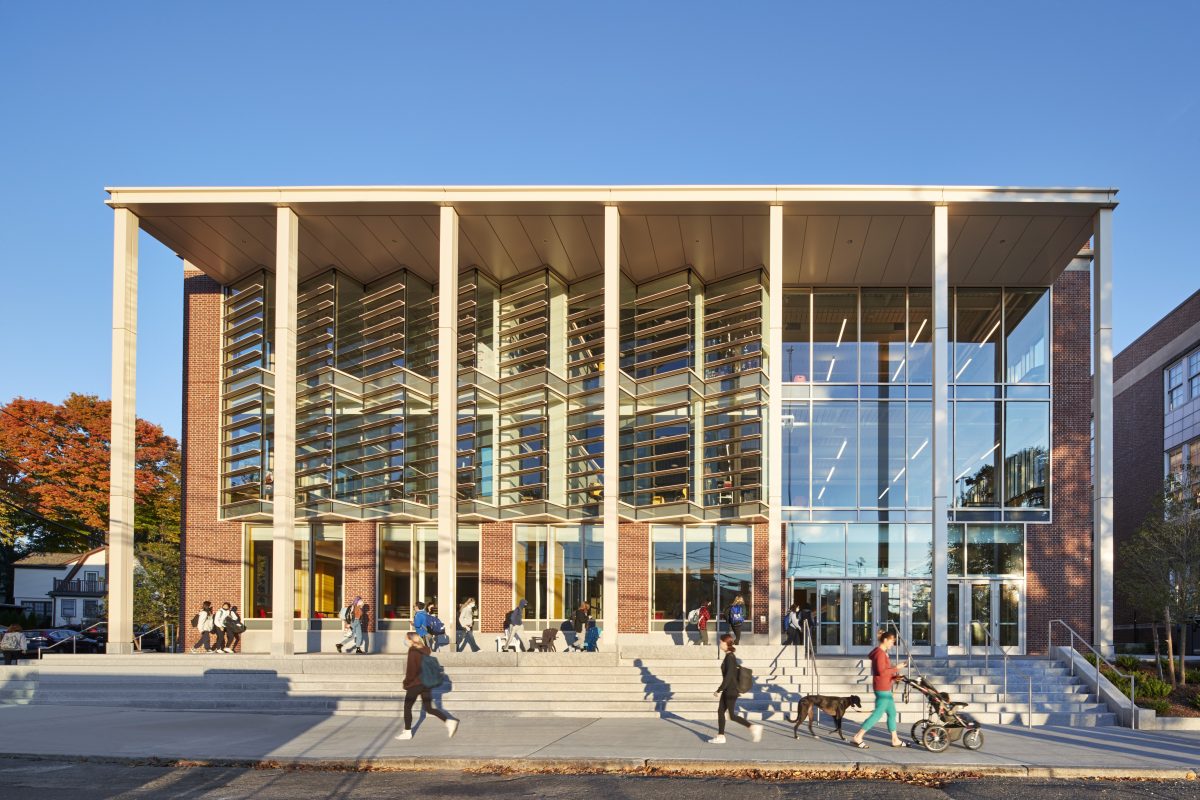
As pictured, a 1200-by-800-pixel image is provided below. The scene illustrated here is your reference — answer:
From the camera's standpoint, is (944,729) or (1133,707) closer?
(944,729)

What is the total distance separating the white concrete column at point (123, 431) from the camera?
86.5 ft

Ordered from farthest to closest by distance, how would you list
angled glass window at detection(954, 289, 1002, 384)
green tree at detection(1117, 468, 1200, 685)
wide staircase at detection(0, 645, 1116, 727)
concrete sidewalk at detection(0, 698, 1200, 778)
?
angled glass window at detection(954, 289, 1002, 384), green tree at detection(1117, 468, 1200, 685), wide staircase at detection(0, 645, 1116, 727), concrete sidewalk at detection(0, 698, 1200, 778)

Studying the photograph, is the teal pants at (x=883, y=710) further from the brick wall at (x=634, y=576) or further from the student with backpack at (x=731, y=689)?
the brick wall at (x=634, y=576)

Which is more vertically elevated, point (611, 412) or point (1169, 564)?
point (611, 412)

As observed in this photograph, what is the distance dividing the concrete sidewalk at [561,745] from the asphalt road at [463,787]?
548 mm

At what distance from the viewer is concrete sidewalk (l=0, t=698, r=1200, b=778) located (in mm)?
13867

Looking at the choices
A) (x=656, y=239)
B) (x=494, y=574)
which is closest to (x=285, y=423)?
(x=494, y=574)

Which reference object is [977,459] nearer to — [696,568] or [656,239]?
[696,568]

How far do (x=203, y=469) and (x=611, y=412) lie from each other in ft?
46.5

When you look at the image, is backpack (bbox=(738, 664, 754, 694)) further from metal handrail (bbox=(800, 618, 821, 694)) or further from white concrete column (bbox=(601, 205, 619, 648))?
white concrete column (bbox=(601, 205, 619, 648))

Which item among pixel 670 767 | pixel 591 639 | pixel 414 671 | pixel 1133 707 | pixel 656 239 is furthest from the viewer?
pixel 656 239

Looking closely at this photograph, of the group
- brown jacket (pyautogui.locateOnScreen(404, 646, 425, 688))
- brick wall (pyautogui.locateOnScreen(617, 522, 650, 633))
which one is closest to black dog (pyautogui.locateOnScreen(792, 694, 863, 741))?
brown jacket (pyautogui.locateOnScreen(404, 646, 425, 688))

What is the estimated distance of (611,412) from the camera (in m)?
26.3

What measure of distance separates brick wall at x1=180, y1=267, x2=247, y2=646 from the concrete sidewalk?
12.8 m
